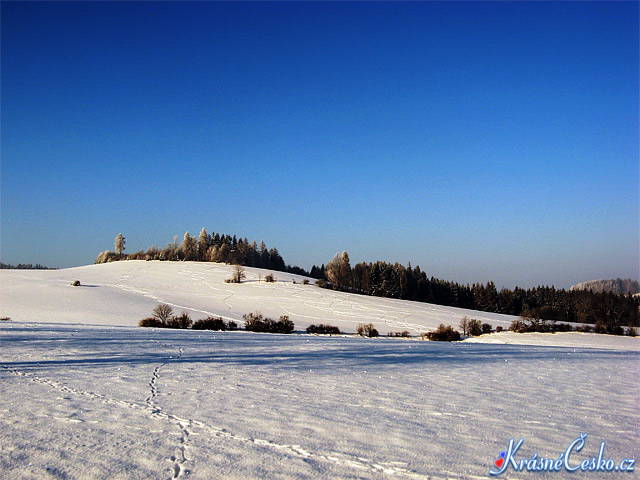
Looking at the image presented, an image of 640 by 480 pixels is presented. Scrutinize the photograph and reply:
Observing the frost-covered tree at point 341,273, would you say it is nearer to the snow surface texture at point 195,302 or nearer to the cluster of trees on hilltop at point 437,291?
the cluster of trees on hilltop at point 437,291

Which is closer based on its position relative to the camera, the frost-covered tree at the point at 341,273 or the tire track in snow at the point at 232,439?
the tire track in snow at the point at 232,439

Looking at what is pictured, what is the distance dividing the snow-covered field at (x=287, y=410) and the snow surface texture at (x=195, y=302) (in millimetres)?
19595

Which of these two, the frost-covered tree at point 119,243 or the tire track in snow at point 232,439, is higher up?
the frost-covered tree at point 119,243

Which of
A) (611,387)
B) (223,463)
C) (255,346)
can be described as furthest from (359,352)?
(223,463)

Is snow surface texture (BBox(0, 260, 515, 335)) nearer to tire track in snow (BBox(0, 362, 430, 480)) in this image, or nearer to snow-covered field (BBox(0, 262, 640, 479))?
snow-covered field (BBox(0, 262, 640, 479))

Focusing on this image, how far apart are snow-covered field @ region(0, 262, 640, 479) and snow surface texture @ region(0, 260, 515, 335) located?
19.6 m

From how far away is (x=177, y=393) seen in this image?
5723 millimetres

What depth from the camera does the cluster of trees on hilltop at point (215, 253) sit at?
93.9 m

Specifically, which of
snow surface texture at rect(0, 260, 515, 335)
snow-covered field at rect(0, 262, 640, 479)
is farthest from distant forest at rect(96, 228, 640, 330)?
snow-covered field at rect(0, 262, 640, 479)

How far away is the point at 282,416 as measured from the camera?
484 centimetres

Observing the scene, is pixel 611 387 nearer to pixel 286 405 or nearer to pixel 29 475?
pixel 286 405

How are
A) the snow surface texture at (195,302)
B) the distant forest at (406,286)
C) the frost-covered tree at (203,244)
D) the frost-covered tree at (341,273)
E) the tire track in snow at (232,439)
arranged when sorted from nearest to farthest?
1. the tire track in snow at (232,439)
2. the snow surface texture at (195,302)
3. the distant forest at (406,286)
4. the frost-covered tree at (341,273)
5. the frost-covered tree at (203,244)

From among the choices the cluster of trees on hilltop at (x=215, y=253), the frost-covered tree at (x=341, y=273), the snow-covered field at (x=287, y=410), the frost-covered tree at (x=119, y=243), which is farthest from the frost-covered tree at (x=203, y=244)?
the snow-covered field at (x=287, y=410)

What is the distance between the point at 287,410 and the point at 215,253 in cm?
9293
